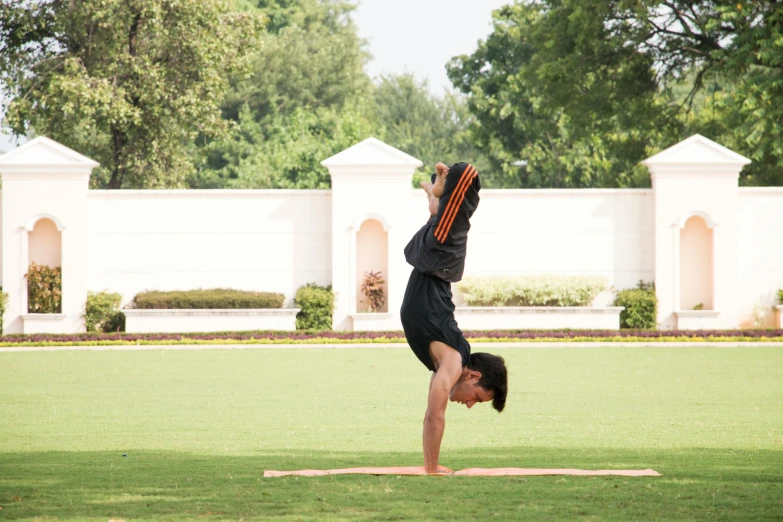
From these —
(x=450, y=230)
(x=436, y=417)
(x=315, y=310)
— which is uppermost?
(x=450, y=230)

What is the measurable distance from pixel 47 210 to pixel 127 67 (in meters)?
6.21

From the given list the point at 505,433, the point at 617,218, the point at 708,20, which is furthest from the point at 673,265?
the point at 505,433

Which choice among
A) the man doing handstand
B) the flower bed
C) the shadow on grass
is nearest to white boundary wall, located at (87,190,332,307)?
the flower bed

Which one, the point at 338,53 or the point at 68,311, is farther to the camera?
the point at 338,53

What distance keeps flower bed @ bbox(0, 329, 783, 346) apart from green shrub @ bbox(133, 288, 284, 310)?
158 cm

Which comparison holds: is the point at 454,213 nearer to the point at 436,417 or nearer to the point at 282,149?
the point at 436,417

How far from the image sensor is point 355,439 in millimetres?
8102

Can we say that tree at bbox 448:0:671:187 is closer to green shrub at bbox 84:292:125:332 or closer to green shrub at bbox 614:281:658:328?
green shrub at bbox 614:281:658:328

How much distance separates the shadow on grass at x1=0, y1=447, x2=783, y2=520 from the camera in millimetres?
4875

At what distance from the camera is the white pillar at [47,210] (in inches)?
890

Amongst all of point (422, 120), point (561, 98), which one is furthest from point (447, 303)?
point (422, 120)

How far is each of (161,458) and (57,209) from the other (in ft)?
56.9

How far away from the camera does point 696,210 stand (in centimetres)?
2320

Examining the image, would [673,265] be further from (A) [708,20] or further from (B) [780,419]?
(B) [780,419]
